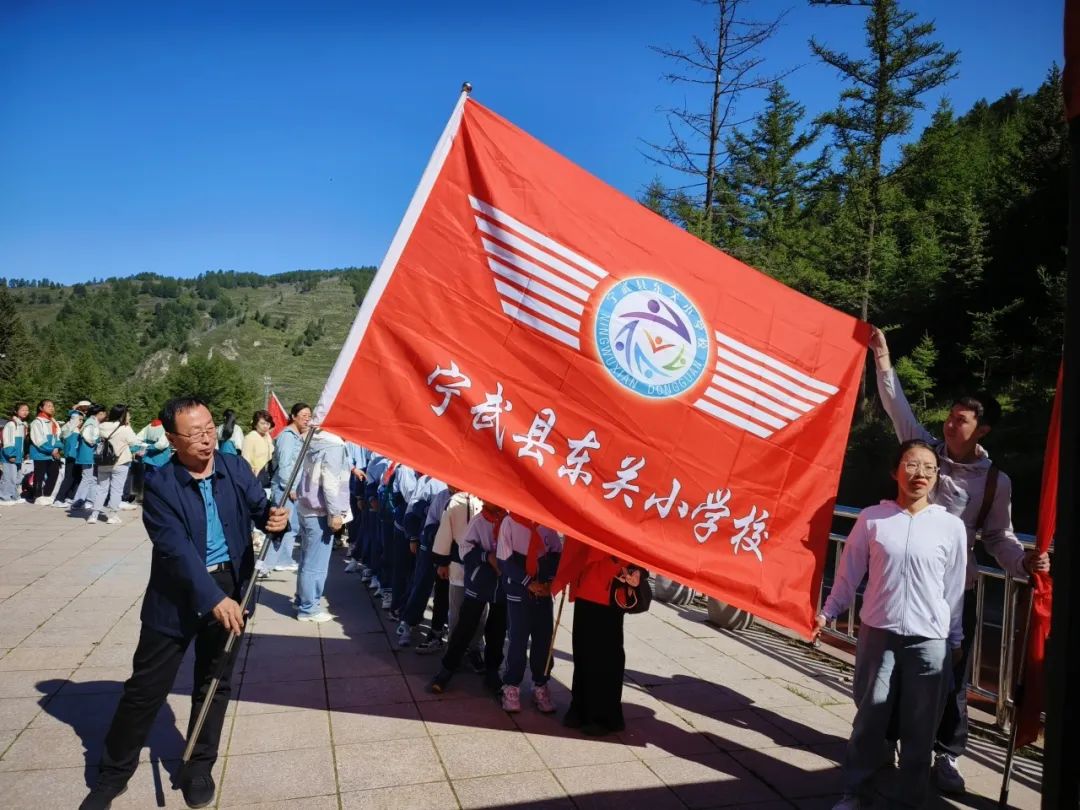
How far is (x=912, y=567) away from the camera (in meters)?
3.85

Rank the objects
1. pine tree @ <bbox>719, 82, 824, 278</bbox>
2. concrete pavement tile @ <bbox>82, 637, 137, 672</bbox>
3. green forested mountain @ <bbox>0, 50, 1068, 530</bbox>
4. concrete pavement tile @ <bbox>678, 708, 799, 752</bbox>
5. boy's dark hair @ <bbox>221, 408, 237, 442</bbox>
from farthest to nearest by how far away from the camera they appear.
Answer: pine tree @ <bbox>719, 82, 824, 278</bbox> < green forested mountain @ <bbox>0, 50, 1068, 530</bbox> < boy's dark hair @ <bbox>221, 408, 237, 442</bbox> < concrete pavement tile @ <bbox>82, 637, 137, 672</bbox> < concrete pavement tile @ <bbox>678, 708, 799, 752</bbox>

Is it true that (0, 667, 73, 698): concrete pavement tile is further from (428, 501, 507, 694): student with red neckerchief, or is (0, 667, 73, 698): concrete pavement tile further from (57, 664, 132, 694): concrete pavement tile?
(428, 501, 507, 694): student with red neckerchief

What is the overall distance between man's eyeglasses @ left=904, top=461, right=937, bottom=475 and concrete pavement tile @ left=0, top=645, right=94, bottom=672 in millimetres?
5958

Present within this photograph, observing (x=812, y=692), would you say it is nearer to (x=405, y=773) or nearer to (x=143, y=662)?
(x=405, y=773)

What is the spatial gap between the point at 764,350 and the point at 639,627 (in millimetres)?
4185

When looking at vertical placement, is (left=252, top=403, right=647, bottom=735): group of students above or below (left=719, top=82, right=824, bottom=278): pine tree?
below

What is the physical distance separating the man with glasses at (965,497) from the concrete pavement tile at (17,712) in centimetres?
551

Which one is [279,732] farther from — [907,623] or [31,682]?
[907,623]

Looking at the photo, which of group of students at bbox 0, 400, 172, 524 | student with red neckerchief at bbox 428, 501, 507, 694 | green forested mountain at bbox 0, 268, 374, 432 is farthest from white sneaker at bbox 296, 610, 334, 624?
green forested mountain at bbox 0, 268, 374, 432

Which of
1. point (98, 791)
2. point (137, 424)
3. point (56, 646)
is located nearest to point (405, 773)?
point (98, 791)

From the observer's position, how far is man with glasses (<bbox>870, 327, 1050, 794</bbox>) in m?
4.39

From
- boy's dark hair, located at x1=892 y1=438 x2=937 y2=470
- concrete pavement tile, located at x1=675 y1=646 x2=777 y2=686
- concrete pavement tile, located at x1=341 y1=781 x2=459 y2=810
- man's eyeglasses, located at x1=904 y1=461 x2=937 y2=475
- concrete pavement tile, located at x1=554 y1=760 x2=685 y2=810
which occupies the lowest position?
concrete pavement tile, located at x1=341 y1=781 x2=459 y2=810

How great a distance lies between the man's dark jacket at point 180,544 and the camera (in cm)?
366

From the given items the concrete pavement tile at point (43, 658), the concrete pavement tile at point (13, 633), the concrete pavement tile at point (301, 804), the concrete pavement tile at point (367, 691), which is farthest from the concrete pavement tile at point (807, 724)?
the concrete pavement tile at point (13, 633)
